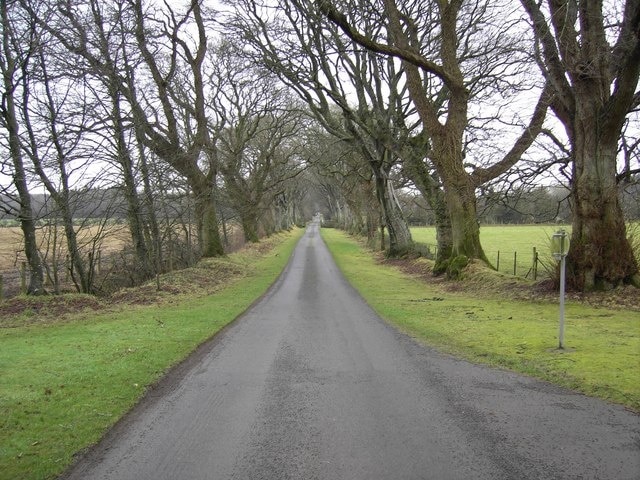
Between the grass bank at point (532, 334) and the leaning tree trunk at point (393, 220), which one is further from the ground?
the leaning tree trunk at point (393, 220)

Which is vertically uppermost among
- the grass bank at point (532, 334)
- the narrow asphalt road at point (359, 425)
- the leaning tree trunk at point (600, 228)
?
the leaning tree trunk at point (600, 228)

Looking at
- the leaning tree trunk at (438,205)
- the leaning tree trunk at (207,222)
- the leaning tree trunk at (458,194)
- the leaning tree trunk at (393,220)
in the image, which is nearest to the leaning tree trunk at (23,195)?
the leaning tree trunk at (207,222)

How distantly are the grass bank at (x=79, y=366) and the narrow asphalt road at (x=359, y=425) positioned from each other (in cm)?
35

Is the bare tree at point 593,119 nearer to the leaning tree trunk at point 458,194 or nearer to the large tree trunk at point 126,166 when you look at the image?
the leaning tree trunk at point 458,194

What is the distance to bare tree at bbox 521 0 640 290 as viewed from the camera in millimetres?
12578

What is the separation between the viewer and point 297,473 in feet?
13.7

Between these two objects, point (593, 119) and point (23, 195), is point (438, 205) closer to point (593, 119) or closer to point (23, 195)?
point (593, 119)

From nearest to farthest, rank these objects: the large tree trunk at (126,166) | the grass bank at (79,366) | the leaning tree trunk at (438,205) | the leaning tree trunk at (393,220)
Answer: the grass bank at (79,366) < the large tree trunk at (126,166) < the leaning tree trunk at (438,205) < the leaning tree trunk at (393,220)

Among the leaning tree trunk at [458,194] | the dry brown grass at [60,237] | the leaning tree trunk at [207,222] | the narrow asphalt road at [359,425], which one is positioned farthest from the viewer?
the leaning tree trunk at [207,222]

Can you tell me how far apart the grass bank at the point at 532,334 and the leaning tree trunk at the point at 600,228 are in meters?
1.19

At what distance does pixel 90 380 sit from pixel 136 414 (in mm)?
1550

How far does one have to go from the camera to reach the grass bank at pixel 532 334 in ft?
22.5

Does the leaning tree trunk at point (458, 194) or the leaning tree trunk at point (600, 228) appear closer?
the leaning tree trunk at point (600, 228)

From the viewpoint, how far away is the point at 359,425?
520 cm
